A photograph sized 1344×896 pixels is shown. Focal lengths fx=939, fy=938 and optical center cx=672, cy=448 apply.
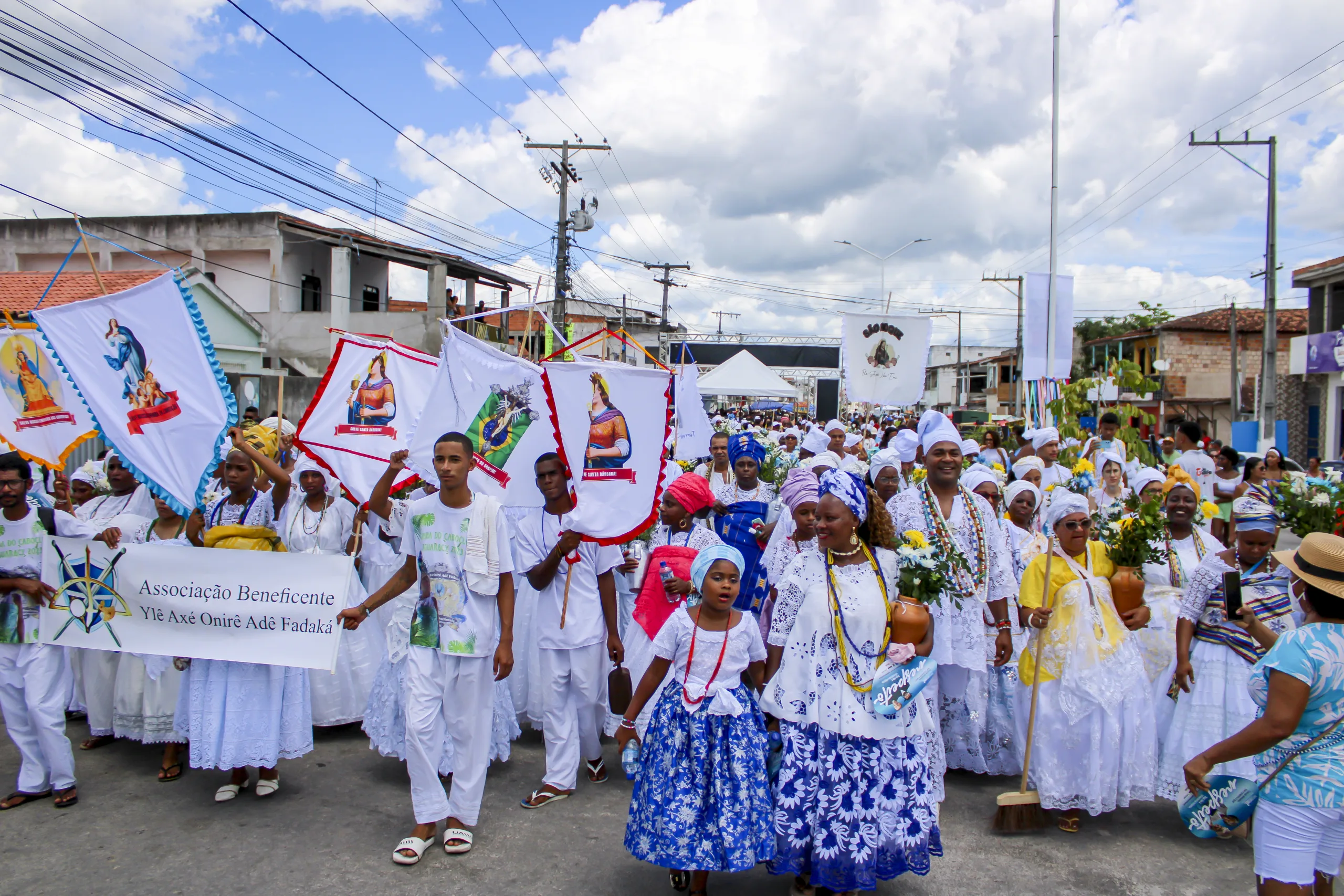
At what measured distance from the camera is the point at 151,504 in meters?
6.08

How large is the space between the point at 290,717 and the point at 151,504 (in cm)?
197

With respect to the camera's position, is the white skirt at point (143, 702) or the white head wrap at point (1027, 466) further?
the white head wrap at point (1027, 466)

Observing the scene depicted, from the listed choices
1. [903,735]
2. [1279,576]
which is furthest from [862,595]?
[1279,576]

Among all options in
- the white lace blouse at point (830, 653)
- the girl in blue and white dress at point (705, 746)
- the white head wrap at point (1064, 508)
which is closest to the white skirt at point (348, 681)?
the girl in blue and white dress at point (705, 746)

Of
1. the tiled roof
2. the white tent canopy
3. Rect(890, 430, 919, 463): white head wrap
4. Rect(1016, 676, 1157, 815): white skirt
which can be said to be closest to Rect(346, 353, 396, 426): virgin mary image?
Rect(1016, 676, 1157, 815): white skirt

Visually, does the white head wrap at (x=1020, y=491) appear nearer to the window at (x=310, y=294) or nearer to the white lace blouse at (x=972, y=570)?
the white lace blouse at (x=972, y=570)

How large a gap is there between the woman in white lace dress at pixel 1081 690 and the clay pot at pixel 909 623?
130cm

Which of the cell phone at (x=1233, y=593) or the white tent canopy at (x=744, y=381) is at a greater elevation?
the white tent canopy at (x=744, y=381)

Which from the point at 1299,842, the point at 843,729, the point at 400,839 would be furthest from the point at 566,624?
the point at 1299,842

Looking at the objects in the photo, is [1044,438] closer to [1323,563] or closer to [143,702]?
[1323,563]

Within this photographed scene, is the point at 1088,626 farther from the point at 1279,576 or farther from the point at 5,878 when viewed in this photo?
the point at 5,878

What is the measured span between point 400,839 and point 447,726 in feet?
1.95

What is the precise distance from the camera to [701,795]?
12.4 feet

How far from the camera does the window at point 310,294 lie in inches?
1089
